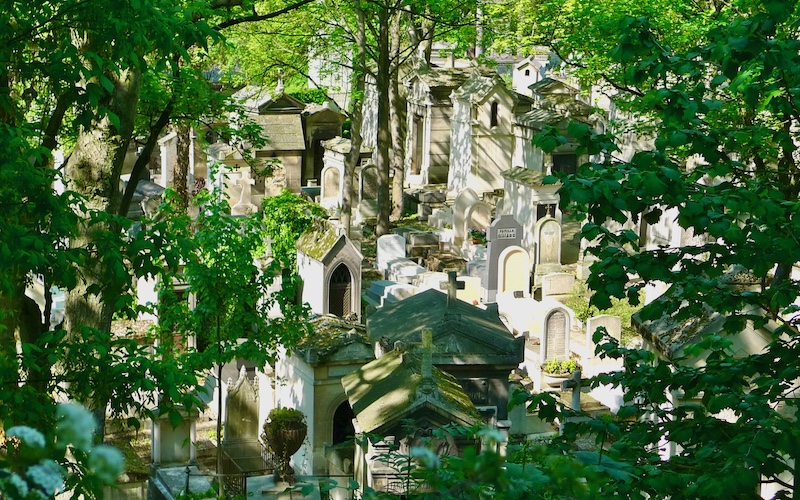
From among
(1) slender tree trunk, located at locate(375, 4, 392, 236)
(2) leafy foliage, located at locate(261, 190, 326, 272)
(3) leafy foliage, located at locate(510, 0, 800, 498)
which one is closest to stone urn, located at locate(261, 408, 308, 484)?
(3) leafy foliage, located at locate(510, 0, 800, 498)

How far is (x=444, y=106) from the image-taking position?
32.3 m

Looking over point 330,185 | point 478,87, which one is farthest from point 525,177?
point 478,87

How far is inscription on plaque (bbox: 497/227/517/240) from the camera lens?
20344 mm

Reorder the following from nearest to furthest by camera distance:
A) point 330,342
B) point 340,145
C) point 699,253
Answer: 1. point 699,253
2. point 330,342
3. point 340,145

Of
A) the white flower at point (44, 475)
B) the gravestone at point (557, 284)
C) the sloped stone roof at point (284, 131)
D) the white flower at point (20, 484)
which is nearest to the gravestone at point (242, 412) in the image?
the gravestone at point (557, 284)

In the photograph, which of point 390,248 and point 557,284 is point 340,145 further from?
point 557,284

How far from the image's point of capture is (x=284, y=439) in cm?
1170

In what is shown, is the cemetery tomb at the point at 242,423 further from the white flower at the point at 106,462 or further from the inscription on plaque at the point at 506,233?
the white flower at the point at 106,462

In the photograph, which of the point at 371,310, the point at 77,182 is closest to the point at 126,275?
the point at 77,182

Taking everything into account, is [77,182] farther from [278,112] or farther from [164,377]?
[278,112]

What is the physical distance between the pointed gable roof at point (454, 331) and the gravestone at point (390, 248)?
922 cm

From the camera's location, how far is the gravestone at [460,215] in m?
24.0

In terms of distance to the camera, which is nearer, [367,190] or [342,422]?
[342,422]

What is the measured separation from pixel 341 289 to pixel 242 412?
4.07 metres
